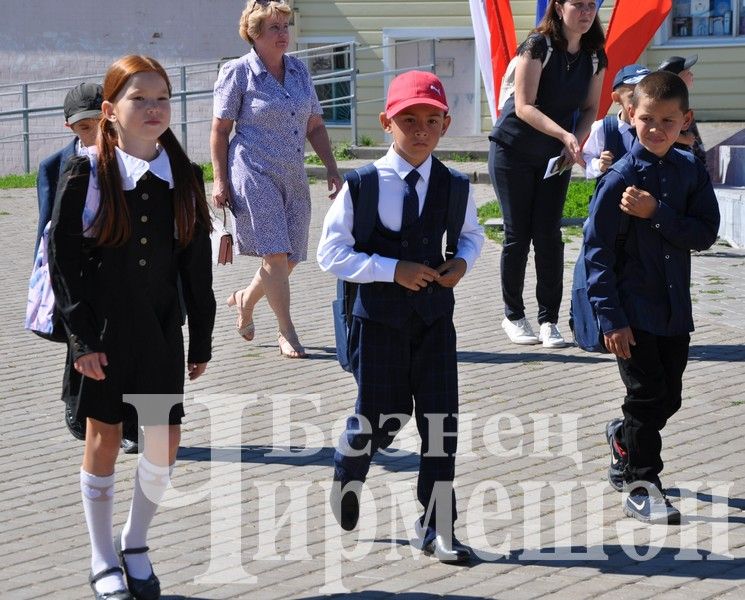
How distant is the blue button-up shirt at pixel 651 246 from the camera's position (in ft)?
17.6

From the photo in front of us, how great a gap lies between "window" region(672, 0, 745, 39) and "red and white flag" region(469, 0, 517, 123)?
5.97 metres

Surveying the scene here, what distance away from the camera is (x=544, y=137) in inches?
327

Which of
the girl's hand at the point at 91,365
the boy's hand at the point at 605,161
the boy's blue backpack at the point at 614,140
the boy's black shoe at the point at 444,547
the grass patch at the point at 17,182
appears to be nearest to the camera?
the girl's hand at the point at 91,365

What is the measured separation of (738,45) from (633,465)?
1508cm

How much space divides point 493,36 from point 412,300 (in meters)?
10.0

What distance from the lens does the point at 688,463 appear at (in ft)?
20.2

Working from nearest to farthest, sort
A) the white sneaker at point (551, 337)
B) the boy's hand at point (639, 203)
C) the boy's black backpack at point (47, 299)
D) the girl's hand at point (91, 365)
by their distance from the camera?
the girl's hand at point (91, 365)
the boy's black backpack at point (47, 299)
the boy's hand at point (639, 203)
the white sneaker at point (551, 337)

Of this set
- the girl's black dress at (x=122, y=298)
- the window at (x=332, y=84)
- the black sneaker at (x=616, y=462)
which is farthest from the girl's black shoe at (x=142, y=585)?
the window at (x=332, y=84)

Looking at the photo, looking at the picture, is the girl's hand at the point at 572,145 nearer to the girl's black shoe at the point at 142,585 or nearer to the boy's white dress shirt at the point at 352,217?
the boy's white dress shirt at the point at 352,217

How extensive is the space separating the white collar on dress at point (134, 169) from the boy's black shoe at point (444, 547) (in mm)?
1554

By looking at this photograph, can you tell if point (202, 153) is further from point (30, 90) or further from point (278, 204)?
point (278, 204)

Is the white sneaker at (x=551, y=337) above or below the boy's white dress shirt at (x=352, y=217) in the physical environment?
below

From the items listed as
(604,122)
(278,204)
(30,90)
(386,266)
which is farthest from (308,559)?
(30,90)

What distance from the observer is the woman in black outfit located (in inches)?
319
